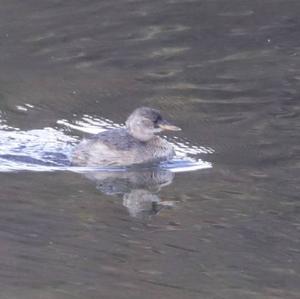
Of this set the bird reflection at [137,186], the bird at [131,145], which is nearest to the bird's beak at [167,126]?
the bird at [131,145]

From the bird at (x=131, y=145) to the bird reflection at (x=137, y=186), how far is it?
0.18 metres

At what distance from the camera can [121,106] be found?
42.7 feet

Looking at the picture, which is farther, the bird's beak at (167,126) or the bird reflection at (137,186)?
the bird's beak at (167,126)

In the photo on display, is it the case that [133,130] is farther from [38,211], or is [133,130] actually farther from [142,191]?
[38,211]

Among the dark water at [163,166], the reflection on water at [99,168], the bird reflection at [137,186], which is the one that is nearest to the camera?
the dark water at [163,166]

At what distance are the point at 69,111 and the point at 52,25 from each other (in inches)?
164

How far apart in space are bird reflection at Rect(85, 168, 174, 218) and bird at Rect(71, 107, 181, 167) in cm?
18

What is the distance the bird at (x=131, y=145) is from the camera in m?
11.2

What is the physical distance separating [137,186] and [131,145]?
3.14ft

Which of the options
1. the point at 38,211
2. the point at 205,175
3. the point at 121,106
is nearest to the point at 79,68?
the point at 121,106

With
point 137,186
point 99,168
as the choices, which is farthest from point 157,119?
point 137,186

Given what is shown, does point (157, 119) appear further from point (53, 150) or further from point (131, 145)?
point (53, 150)

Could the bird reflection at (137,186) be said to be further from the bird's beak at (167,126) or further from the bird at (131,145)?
the bird's beak at (167,126)

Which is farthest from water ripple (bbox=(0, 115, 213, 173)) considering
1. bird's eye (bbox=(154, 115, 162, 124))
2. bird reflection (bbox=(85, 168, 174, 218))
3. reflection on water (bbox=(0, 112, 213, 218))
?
bird's eye (bbox=(154, 115, 162, 124))
